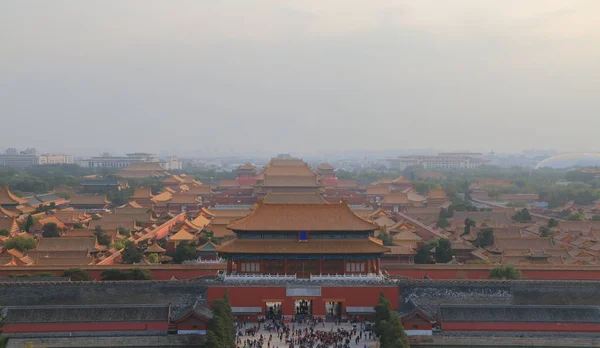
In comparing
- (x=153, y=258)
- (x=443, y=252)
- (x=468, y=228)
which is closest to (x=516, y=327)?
(x=443, y=252)

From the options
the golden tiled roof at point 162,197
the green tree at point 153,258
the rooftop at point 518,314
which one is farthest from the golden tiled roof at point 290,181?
the rooftop at point 518,314

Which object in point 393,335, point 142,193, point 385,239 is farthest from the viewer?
point 142,193

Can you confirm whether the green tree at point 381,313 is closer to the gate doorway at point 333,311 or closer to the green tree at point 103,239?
the gate doorway at point 333,311

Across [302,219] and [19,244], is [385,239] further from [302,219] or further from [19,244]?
[19,244]

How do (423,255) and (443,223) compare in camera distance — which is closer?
(423,255)

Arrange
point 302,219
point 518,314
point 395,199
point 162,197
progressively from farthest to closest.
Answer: point 162,197
point 395,199
point 302,219
point 518,314

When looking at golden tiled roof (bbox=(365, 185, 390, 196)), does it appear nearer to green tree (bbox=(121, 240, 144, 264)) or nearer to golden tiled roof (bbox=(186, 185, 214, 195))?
golden tiled roof (bbox=(186, 185, 214, 195))

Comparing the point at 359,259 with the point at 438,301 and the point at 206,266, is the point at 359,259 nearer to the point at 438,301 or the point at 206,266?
the point at 438,301
